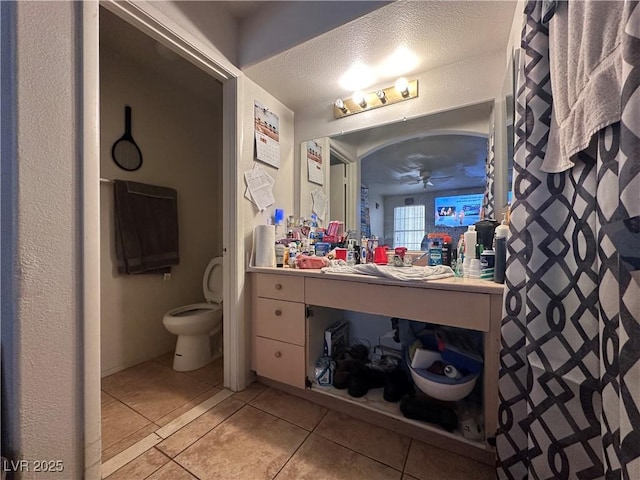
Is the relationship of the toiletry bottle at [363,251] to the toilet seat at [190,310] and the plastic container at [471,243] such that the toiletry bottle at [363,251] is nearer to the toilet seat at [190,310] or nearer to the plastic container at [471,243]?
the plastic container at [471,243]

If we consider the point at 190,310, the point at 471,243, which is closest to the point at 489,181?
the point at 471,243

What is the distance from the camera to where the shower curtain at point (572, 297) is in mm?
413

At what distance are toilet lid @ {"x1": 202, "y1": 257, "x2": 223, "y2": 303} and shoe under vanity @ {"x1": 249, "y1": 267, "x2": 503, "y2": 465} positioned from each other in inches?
24.9

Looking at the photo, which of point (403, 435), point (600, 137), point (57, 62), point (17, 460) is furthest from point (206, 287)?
point (600, 137)

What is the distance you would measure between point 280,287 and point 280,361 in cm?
42

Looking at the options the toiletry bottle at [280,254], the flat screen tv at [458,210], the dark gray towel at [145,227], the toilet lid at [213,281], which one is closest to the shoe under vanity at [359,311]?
the toiletry bottle at [280,254]

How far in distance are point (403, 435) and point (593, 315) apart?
0.92 m

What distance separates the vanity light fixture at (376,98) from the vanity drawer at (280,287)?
1238 millimetres

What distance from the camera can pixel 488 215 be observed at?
1290 millimetres

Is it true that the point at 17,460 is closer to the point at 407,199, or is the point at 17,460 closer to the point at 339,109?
the point at 407,199

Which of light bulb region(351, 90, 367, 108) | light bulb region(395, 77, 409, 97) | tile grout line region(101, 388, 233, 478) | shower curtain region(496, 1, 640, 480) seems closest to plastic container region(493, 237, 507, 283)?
shower curtain region(496, 1, 640, 480)

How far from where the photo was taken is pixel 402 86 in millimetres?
1479

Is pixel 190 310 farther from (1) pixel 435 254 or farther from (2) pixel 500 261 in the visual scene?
(2) pixel 500 261

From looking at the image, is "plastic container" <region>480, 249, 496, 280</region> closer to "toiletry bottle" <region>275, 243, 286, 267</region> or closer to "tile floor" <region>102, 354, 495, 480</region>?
"tile floor" <region>102, 354, 495, 480</region>
